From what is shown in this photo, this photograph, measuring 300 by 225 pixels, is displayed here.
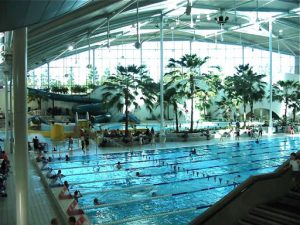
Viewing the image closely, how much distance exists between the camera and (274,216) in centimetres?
639

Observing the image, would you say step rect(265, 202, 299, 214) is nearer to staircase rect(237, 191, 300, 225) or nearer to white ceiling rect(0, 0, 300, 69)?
staircase rect(237, 191, 300, 225)

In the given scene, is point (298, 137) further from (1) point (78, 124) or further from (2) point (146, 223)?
(2) point (146, 223)

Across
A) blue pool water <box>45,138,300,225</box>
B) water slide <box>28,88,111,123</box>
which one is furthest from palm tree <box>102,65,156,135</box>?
water slide <box>28,88,111,123</box>

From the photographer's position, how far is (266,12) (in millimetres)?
29359

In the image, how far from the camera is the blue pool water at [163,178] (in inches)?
412

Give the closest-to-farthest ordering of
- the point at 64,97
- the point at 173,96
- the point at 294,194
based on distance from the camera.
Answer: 1. the point at 294,194
2. the point at 173,96
3. the point at 64,97

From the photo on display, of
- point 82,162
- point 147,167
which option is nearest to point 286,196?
point 147,167

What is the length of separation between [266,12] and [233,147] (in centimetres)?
1258

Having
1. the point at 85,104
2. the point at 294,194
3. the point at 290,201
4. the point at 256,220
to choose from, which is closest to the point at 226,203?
the point at 256,220

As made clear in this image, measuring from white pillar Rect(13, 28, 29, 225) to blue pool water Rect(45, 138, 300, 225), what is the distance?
255cm

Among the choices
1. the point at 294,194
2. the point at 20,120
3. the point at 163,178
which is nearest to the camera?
the point at 294,194

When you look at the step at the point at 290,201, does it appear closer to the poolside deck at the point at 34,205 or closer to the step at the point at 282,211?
the step at the point at 282,211

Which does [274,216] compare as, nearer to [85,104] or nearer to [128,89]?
[128,89]

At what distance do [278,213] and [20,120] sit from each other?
16.5 feet
